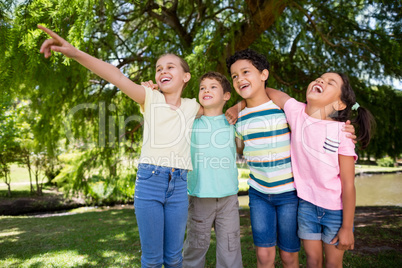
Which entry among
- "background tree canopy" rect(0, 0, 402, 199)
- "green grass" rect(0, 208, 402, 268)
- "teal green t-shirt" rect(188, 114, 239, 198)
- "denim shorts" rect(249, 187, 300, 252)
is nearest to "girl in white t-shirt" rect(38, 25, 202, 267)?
"teal green t-shirt" rect(188, 114, 239, 198)

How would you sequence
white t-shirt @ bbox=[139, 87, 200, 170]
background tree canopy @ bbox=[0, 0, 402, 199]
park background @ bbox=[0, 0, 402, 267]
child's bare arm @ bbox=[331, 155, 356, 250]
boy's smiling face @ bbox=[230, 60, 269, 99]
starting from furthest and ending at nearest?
1. background tree canopy @ bbox=[0, 0, 402, 199]
2. park background @ bbox=[0, 0, 402, 267]
3. boy's smiling face @ bbox=[230, 60, 269, 99]
4. white t-shirt @ bbox=[139, 87, 200, 170]
5. child's bare arm @ bbox=[331, 155, 356, 250]

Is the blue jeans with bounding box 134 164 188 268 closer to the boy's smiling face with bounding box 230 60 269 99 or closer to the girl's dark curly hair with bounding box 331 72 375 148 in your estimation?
the boy's smiling face with bounding box 230 60 269 99

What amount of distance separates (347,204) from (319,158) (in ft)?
0.95

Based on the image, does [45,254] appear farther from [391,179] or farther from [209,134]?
[391,179]

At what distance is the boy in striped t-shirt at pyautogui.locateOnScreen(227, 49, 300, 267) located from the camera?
181cm

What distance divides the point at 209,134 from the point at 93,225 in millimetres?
4663

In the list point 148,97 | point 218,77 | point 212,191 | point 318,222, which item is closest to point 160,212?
point 212,191

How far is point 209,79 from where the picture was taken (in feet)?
6.89

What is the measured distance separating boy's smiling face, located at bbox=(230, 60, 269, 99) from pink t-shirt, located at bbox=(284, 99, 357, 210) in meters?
0.36

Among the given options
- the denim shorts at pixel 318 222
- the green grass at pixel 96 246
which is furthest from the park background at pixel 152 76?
the denim shorts at pixel 318 222

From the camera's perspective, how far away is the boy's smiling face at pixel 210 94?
2.04 metres

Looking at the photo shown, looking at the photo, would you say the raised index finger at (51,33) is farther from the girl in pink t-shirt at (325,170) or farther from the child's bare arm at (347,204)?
the child's bare arm at (347,204)

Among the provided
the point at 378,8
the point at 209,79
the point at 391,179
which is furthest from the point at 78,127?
the point at 391,179

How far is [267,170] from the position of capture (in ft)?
6.09
